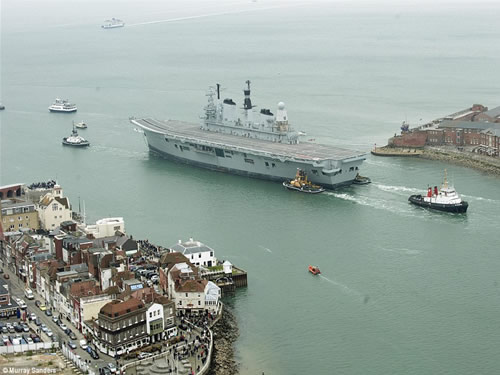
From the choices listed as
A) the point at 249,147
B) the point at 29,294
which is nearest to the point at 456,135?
the point at 249,147

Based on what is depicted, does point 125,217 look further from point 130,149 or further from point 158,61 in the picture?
point 158,61

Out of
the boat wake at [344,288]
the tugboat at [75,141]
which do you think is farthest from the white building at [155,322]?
the tugboat at [75,141]

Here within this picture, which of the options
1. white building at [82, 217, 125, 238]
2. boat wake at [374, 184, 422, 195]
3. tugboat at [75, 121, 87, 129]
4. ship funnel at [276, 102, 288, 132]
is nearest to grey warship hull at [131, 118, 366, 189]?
ship funnel at [276, 102, 288, 132]

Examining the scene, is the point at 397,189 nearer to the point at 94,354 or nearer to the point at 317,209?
the point at 317,209

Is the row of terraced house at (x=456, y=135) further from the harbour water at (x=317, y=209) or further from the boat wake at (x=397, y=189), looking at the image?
the boat wake at (x=397, y=189)

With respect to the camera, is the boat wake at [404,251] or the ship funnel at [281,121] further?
the ship funnel at [281,121]
